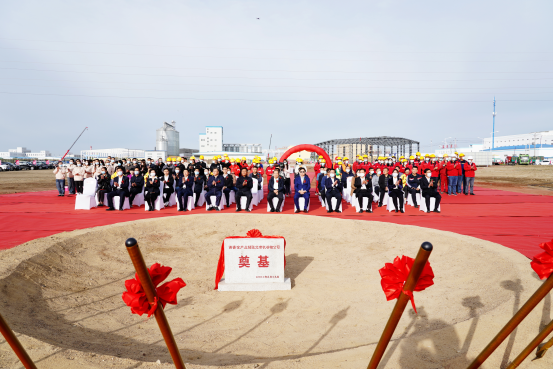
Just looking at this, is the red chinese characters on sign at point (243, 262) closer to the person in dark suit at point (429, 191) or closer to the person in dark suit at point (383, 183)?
the person in dark suit at point (429, 191)

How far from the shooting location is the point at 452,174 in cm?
1431

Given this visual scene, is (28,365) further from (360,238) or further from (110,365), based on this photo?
(360,238)

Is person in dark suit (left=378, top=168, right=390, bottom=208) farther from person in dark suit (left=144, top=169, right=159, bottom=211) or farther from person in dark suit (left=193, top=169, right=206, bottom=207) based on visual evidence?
person in dark suit (left=144, top=169, right=159, bottom=211)

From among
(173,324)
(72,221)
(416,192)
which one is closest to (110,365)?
(173,324)

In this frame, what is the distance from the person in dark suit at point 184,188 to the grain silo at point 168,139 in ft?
148

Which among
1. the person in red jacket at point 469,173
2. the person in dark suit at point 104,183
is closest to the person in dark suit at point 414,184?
the person in red jacket at point 469,173

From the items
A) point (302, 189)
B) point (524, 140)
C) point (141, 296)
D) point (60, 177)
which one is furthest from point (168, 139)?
point (524, 140)

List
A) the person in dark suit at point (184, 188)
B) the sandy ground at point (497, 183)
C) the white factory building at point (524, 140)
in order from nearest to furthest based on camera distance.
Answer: the person in dark suit at point (184, 188)
the sandy ground at point (497, 183)
the white factory building at point (524, 140)

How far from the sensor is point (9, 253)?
5039mm

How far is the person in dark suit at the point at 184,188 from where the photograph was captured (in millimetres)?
10914

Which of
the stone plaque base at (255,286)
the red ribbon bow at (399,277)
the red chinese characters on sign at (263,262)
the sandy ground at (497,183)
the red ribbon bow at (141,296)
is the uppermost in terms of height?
the red ribbon bow at (399,277)

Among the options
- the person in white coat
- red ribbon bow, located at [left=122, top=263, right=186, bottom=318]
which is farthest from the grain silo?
red ribbon bow, located at [left=122, top=263, right=186, bottom=318]

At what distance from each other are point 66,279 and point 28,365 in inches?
169

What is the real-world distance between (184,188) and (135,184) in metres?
1.81
